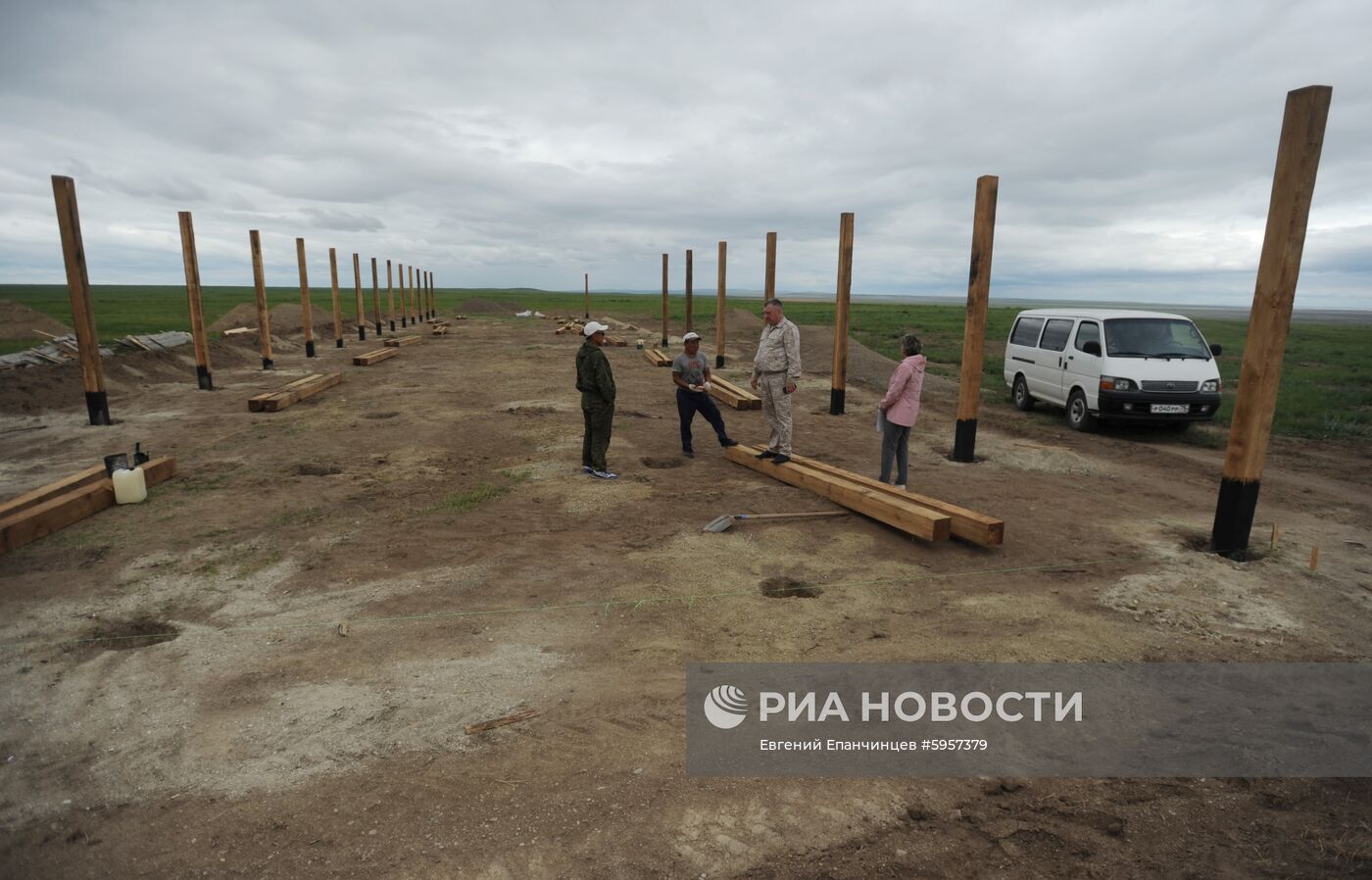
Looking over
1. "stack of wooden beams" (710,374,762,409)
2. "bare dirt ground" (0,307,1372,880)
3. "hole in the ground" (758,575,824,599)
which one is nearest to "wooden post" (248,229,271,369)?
"bare dirt ground" (0,307,1372,880)

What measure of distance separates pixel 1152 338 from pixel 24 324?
Answer: 36.2 m

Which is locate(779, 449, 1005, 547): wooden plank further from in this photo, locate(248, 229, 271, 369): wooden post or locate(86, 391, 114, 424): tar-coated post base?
locate(248, 229, 271, 369): wooden post

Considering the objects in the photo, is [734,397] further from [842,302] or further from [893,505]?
[893,505]

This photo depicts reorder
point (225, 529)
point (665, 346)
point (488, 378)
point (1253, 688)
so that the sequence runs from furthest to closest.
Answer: point (665, 346) < point (488, 378) < point (225, 529) < point (1253, 688)

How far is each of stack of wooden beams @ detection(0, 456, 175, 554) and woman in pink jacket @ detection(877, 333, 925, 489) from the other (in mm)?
7458

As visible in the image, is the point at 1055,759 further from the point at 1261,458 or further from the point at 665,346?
the point at 665,346

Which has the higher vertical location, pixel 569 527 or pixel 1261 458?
pixel 1261 458

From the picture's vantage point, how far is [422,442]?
9922mm

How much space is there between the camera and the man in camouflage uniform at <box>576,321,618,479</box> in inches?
319

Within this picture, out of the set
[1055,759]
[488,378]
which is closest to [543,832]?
[1055,759]

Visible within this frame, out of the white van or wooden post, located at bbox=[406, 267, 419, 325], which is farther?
wooden post, located at bbox=[406, 267, 419, 325]

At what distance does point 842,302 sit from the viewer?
12.1 meters

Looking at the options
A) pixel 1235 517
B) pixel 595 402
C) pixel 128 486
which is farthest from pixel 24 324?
pixel 1235 517

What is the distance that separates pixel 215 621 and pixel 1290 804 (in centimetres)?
575
